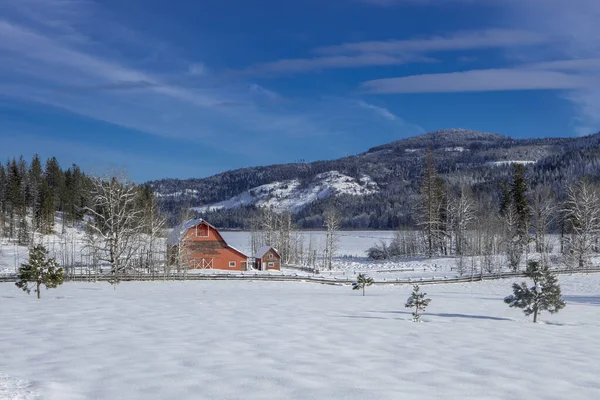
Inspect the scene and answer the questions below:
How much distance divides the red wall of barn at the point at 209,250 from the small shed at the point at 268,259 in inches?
109

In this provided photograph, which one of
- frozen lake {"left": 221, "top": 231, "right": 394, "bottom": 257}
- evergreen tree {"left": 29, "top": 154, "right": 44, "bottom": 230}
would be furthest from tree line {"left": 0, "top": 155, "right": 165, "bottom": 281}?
frozen lake {"left": 221, "top": 231, "right": 394, "bottom": 257}

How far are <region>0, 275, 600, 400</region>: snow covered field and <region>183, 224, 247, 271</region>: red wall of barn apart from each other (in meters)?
36.3

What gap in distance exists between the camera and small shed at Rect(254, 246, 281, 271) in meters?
60.9

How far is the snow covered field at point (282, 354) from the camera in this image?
8164mm

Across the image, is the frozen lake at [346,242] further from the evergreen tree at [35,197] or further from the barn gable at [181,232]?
the evergreen tree at [35,197]

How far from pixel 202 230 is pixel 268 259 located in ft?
30.8

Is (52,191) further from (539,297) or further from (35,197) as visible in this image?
(539,297)

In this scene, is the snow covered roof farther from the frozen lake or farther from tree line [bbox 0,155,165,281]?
the frozen lake

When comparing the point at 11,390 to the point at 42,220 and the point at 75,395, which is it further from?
the point at 42,220

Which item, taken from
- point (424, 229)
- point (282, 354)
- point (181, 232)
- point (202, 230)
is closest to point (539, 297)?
point (282, 354)

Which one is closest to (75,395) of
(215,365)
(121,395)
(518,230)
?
(121,395)

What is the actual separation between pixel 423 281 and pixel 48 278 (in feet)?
109

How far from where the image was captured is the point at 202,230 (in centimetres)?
5831

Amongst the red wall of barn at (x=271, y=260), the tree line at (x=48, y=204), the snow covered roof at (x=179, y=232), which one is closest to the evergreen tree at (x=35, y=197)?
the tree line at (x=48, y=204)
